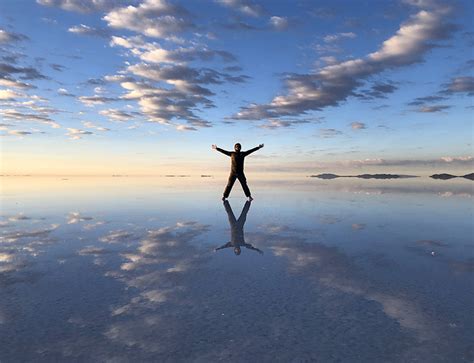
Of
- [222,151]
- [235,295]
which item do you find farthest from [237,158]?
[235,295]

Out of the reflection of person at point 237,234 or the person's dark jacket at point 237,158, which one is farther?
the person's dark jacket at point 237,158

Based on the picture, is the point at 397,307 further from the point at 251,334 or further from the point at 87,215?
the point at 87,215

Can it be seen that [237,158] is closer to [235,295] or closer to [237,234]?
[237,234]

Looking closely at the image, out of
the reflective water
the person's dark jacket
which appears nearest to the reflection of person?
the reflective water

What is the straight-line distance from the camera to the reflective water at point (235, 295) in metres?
2.95

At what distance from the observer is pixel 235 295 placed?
4.13 meters

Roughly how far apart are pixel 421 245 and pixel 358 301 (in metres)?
3.91

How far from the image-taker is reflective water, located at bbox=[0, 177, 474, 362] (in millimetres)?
2945

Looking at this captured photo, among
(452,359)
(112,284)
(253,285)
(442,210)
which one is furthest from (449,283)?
(442,210)

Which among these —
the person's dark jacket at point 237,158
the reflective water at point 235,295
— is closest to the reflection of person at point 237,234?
the reflective water at point 235,295

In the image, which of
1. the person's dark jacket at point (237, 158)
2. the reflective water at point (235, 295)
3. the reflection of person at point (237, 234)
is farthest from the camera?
the person's dark jacket at point (237, 158)

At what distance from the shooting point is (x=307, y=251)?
644 centimetres

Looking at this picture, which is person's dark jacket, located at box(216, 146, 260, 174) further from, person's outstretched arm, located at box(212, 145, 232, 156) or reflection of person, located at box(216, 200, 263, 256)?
reflection of person, located at box(216, 200, 263, 256)

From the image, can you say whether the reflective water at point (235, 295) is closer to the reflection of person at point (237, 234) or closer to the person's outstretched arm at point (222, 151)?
the reflection of person at point (237, 234)
